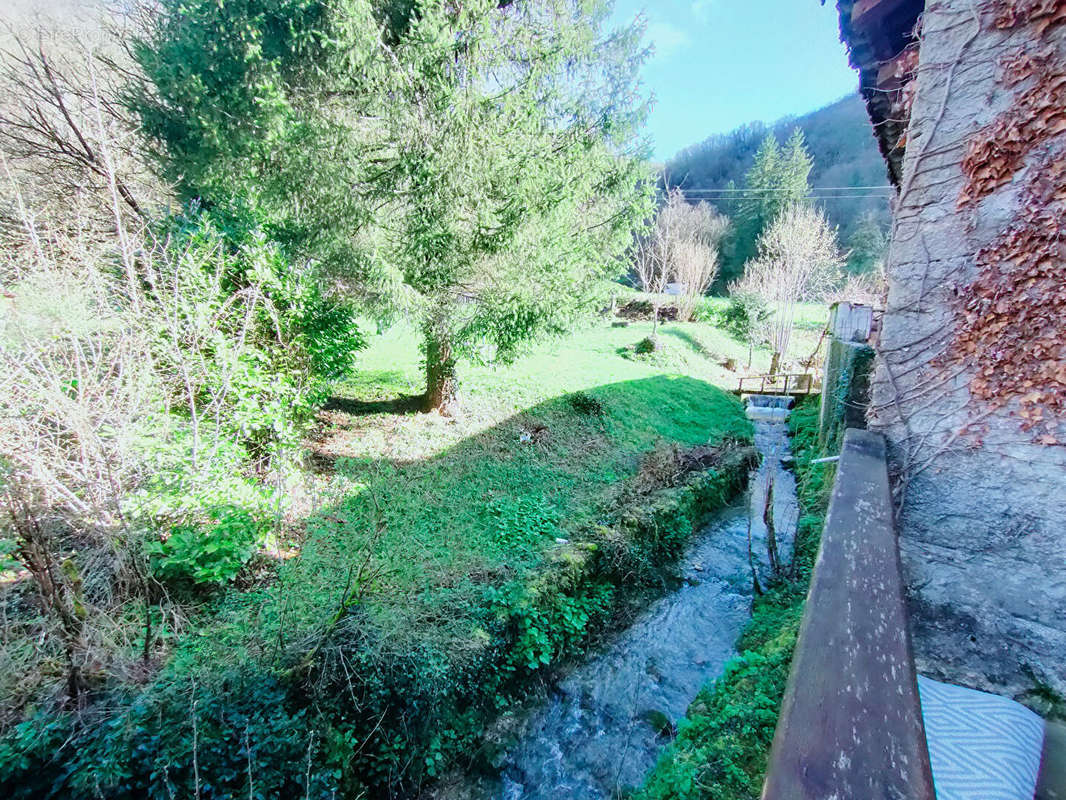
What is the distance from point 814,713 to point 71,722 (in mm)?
3908

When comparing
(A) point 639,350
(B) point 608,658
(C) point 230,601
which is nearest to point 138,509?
(C) point 230,601

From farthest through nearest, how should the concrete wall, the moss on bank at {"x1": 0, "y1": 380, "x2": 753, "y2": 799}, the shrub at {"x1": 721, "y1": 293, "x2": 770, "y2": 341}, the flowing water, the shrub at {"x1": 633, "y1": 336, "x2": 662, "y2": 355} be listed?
the shrub at {"x1": 721, "y1": 293, "x2": 770, "y2": 341} < the shrub at {"x1": 633, "y1": 336, "x2": 662, "y2": 355} < the flowing water < the moss on bank at {"x1": 0, "y1": 380, "x2": 753, "y2": 799} < the concrete wall

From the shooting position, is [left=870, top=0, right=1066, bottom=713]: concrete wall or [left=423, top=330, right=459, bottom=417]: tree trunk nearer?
[left=870, top=0, right=1066, bottom=713]: concrete wall

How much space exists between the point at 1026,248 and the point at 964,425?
2.39ft

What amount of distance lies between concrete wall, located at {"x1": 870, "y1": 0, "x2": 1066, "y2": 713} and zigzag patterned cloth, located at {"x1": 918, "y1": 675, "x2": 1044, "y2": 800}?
208mm

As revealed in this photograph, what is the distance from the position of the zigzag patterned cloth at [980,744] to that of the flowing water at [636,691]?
289 centimetres

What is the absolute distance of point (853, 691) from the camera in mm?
853

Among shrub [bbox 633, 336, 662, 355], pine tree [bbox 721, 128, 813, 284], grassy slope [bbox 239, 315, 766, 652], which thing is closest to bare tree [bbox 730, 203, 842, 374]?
shrub [bbox 633, 336, 662, 355]

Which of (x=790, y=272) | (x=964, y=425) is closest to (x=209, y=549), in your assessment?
(x=964, y=425)

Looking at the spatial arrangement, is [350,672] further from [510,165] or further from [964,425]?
[510,165]

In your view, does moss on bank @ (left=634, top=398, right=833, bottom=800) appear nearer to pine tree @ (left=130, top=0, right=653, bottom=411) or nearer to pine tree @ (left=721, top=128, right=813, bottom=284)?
pine tree @ (left=130, top=0, right=653, bottom=411)

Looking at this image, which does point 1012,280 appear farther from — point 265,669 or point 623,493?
point 623,493

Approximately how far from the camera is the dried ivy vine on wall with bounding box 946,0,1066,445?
1.60 meters

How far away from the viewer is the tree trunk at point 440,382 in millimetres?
7402
